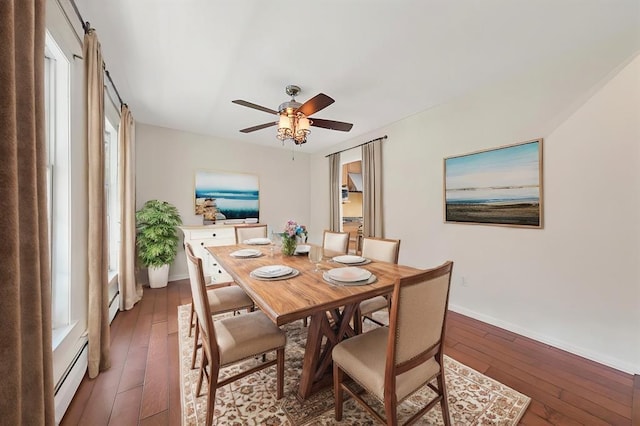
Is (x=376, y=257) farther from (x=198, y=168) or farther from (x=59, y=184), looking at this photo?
(x=198, y=168)

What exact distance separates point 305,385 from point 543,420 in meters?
1.44

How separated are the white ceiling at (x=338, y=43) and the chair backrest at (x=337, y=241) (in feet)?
5.38

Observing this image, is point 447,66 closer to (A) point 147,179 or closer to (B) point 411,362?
(B) point 411,362

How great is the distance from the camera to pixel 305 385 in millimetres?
1621

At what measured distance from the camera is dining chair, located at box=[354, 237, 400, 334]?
6.68 ft

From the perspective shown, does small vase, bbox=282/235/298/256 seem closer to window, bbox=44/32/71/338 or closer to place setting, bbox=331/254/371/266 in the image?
place setting, bbox=331/254/371/266

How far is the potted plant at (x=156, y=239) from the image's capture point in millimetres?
3633

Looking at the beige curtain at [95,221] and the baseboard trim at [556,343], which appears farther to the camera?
the baseboard trim at [556,343]

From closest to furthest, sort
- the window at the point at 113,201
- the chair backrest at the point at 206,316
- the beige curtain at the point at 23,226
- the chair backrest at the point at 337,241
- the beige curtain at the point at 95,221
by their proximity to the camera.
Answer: the beige curtain at the point at 23,226, the chair backrest at the point at 206,316, the beige curtain at the point at 95,221, the chair backrest at the point at 337,241, the window at the point at 113,201

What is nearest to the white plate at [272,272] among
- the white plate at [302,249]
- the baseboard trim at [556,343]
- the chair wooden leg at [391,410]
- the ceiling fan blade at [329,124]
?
the white plate at [302,249]

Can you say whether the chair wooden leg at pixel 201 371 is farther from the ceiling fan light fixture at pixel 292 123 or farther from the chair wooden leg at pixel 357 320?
the ceiling fan light fixture at pixel 292 123

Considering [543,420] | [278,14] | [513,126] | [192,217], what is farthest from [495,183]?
[192,217]

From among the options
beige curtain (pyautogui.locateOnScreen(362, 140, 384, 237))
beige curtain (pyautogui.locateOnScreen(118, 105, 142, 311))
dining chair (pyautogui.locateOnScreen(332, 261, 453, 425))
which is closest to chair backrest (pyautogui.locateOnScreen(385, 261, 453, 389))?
dining chair (pyautogui.locateOnScreen(332, 261, 453, 425))

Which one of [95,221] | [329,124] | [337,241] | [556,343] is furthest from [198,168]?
[556,343]
